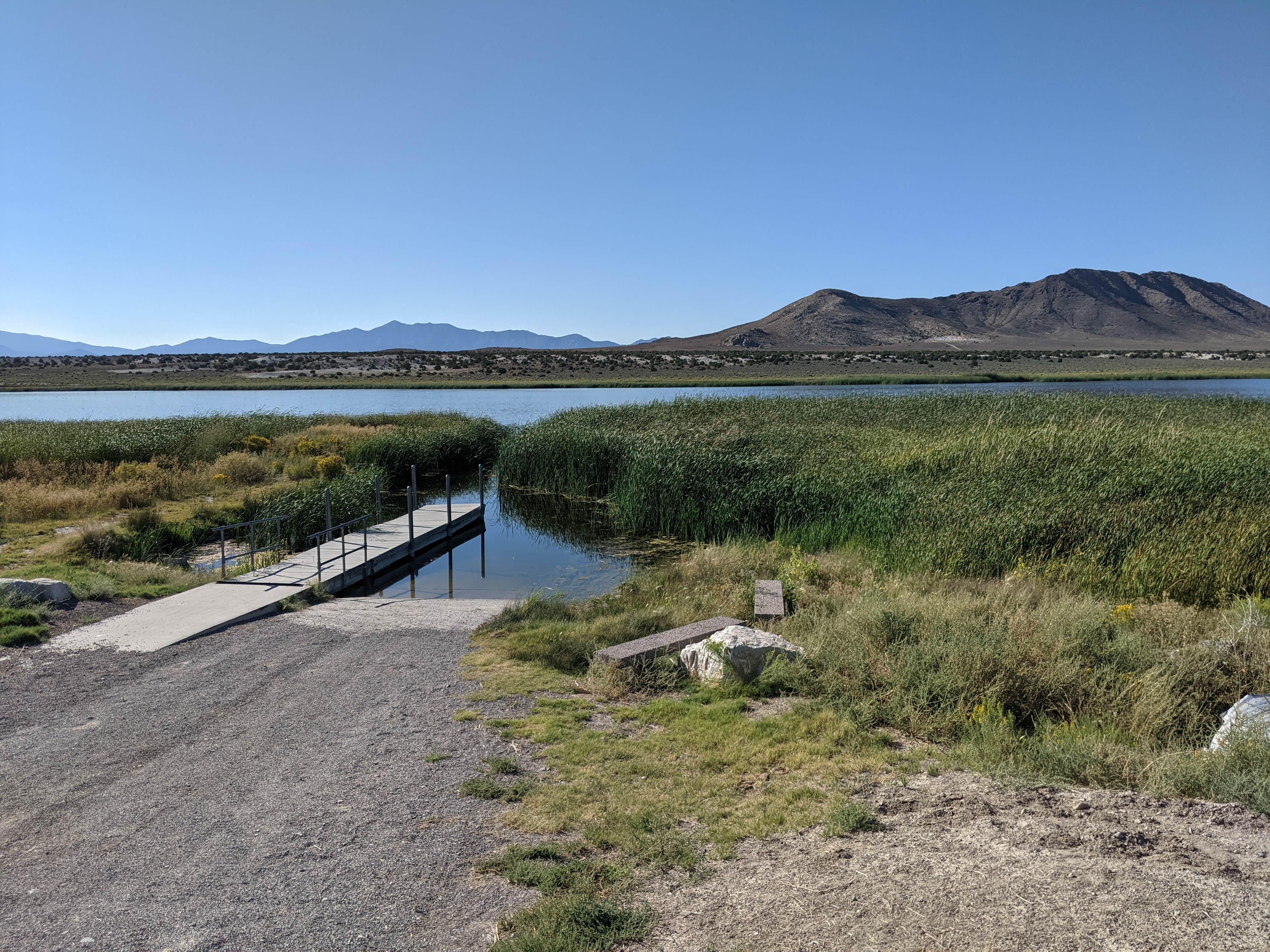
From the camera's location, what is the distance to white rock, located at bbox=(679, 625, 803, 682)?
26.0 ft

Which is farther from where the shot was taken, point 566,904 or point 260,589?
point 260,589

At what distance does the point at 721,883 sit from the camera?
4.37 meters

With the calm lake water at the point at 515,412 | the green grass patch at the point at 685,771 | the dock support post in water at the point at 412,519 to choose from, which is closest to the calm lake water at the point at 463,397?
the calm lake water at the point at 515,412

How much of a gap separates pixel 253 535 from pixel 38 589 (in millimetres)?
3956

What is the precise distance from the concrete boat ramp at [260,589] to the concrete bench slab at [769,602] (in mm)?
7298

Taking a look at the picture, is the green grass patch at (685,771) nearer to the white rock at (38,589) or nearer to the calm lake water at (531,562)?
the calm lake water at (531,562)

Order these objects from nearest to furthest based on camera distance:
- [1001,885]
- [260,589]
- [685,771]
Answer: [1001,885]
[685,771]
[260,589]

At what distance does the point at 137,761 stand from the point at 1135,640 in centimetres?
906

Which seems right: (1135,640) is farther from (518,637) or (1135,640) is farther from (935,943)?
(518,637)

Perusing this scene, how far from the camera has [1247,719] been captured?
5.64m

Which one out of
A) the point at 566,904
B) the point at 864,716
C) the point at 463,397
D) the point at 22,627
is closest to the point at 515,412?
the point at 463,397

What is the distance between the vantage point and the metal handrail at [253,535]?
13.7 m

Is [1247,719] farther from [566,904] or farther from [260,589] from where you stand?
[260,589]

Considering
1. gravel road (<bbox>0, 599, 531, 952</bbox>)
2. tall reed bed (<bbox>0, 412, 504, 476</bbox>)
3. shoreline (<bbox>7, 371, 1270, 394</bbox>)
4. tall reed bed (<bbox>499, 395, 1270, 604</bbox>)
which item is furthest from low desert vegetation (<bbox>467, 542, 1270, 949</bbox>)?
shoreline (<bbox>7, 371, 1270, 394</bbox>)
